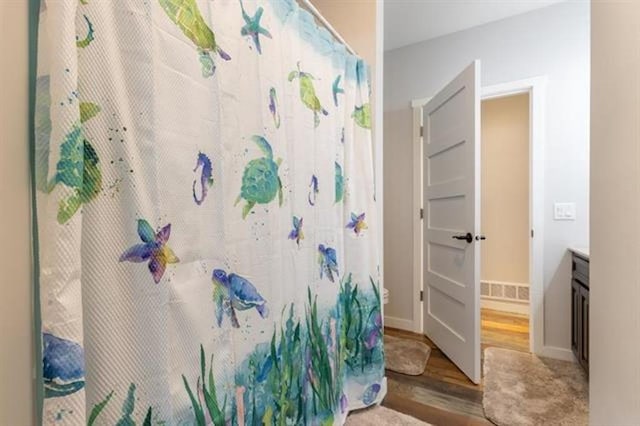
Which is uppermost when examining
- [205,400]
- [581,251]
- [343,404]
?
[581,251]

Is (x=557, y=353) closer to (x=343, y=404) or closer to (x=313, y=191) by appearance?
(x=343, y=404)

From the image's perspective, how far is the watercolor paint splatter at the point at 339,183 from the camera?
1.45m

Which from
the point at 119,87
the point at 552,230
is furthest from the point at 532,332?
the point at 119,87

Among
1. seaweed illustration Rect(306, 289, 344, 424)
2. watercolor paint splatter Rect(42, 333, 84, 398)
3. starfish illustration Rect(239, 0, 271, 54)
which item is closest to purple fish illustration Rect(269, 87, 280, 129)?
starfish illustration Rect(239, 0, 271, 54)

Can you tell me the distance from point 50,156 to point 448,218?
226cm

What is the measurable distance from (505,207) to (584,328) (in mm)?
1769

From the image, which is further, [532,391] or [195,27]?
[532,391]

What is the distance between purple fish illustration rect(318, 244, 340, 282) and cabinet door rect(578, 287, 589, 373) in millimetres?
1548

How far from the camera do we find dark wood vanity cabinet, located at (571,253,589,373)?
1.83 metres

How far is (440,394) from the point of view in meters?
1.82

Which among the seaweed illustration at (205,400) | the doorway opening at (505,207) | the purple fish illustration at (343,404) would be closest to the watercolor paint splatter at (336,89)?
the seaweed illustration at (205,400)

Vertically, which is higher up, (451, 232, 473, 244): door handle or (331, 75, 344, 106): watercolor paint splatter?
(331, 75, 344, 106): watercolor paint splatter

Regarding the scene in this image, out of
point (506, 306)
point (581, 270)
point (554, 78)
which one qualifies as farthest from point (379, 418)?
point (554, 78)

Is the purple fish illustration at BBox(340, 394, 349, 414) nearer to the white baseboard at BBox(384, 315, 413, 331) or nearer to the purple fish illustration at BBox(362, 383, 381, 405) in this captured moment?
the purple fish illustration at BBox(362, 383, 381, 405)
